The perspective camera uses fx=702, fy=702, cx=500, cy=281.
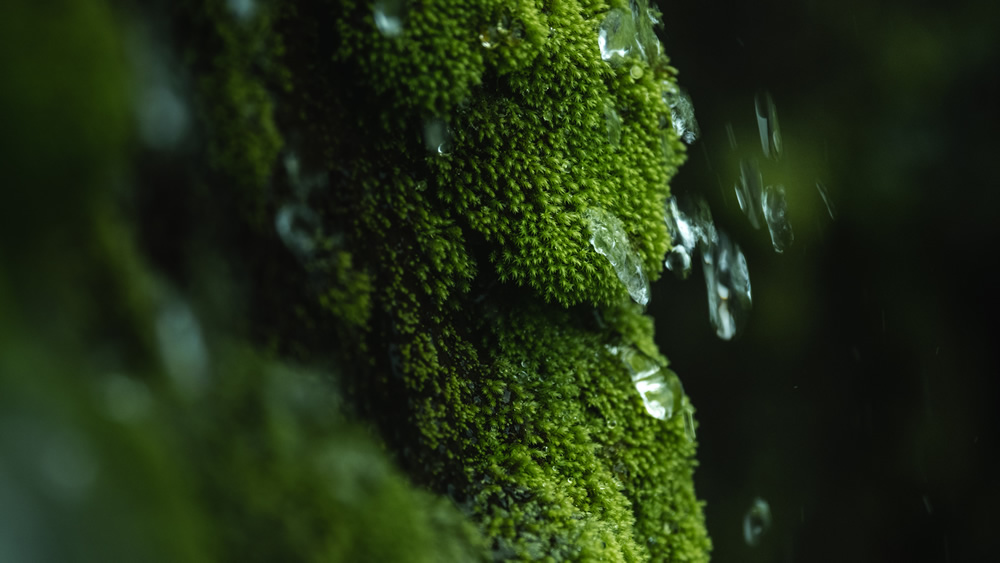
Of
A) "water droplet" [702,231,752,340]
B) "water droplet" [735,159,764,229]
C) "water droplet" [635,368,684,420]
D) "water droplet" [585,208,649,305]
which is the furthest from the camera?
"water droplet" [735,159,764,229]

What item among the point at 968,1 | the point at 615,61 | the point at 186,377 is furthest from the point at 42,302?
the point at 968,1

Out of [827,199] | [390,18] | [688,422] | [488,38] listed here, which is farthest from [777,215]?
[390,18]

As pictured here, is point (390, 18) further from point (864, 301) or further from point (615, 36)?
point (864, 301)

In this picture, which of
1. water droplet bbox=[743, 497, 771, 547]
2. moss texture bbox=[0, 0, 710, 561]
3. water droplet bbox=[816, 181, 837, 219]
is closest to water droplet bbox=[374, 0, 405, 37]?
moss texture bbox=[0, 0, 710, 561]

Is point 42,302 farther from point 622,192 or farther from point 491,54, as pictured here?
point 622,192

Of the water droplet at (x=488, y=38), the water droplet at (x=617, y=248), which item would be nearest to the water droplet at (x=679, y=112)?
the water droplet at (x=617, y=248)

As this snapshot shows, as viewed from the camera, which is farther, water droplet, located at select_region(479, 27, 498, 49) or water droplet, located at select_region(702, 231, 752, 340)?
water droplet, located at select_region(702, 231, 752, 340)

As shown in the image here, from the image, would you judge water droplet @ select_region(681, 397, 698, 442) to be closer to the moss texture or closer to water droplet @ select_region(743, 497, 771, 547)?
the moss texture
